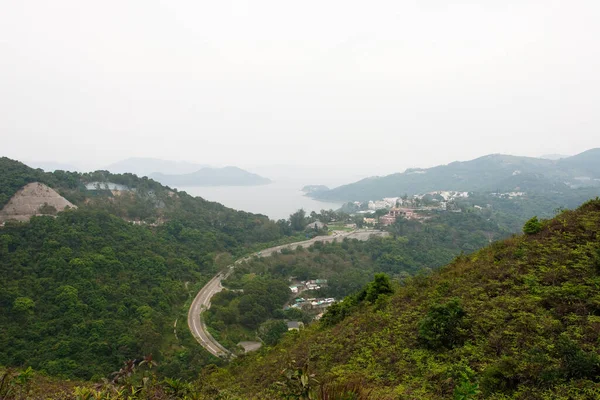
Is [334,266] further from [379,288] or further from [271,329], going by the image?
[379,288]

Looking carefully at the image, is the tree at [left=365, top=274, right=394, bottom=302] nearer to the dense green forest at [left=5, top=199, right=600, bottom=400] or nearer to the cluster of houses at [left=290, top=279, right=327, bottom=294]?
the dense green forest at [left=5, top=199, right=600, bottom=400]

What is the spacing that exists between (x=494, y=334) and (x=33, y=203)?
28257 millimetres

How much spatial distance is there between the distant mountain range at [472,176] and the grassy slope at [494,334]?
357 feet

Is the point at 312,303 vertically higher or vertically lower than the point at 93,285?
lower

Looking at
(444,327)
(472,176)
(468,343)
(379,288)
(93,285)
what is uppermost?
(472,176)

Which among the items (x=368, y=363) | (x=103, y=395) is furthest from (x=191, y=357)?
(x=103, y=395)

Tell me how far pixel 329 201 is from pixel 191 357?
336ft

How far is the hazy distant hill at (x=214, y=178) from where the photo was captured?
449 feet

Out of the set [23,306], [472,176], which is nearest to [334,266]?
[23,306]

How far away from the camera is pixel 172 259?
24.8 m

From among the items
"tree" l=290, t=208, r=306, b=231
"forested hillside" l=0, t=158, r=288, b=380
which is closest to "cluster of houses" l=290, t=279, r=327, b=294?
"forested hillside" l=0, t=158, r=288, b=380

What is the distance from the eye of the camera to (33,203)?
73.7 ft

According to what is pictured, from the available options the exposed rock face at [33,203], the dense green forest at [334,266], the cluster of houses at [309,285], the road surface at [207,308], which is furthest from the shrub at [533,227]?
the exposed rock face at [33,203]

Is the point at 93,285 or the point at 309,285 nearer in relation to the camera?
the point at 93,285
